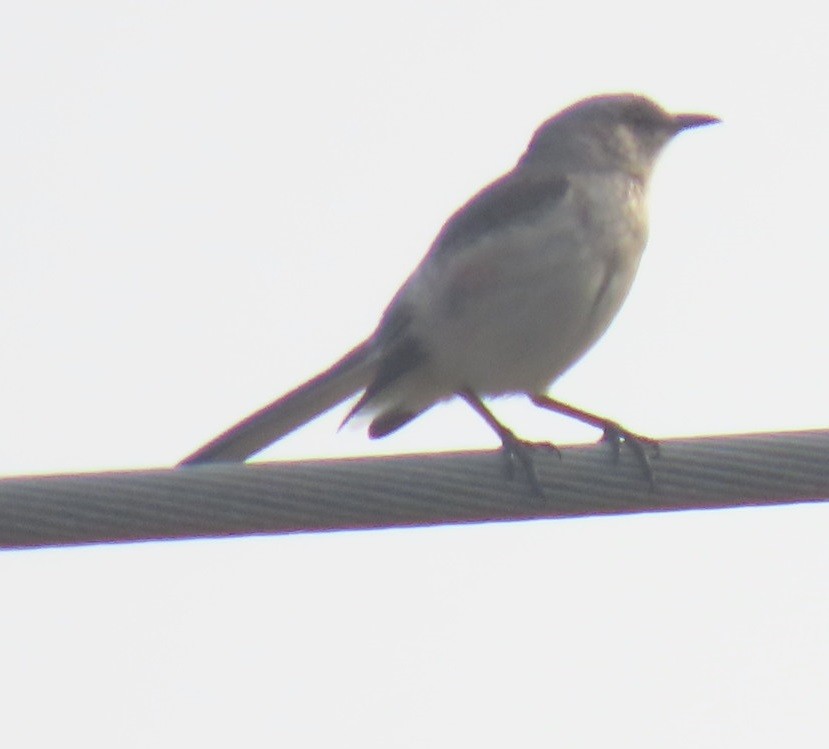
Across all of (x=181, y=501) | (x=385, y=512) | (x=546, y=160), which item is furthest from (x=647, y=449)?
(x=546, y=160)

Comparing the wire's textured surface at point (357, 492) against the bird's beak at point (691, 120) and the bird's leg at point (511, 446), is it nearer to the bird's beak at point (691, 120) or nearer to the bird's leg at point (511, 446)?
the bird's leg at point (511, 446)

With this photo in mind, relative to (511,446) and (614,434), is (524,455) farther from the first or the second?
(614,434)

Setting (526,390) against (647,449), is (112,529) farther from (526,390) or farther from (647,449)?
(526,390)

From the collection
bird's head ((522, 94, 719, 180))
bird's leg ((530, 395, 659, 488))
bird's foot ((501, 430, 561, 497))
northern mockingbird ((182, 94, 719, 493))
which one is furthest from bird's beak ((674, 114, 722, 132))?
bird's foot ((501, 430, 561, 497))

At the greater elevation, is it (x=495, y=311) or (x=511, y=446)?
(x=495, y=311)

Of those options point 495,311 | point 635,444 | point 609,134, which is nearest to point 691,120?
point 609,134

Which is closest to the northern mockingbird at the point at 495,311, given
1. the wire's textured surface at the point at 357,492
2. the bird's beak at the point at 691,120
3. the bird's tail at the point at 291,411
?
the bird's tail at the point at 291,411

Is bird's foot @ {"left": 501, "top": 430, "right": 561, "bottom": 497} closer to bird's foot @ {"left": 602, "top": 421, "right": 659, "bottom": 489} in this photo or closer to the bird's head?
bird's foot @ {"left": 602, "top": 421, "right": 659, "bottom": 489}
